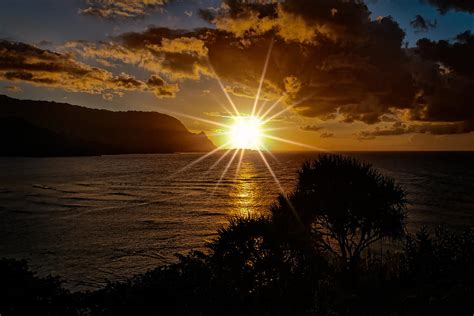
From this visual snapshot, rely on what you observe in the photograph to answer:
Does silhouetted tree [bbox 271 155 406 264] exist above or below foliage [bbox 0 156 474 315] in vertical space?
above

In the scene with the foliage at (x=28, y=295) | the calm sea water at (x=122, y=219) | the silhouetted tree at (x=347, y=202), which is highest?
the silhouetted tree at (x=347, y=202)

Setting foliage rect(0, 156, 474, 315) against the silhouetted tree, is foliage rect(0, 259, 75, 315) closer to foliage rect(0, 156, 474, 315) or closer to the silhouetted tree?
foliage rect(0, 156, 474, 315)

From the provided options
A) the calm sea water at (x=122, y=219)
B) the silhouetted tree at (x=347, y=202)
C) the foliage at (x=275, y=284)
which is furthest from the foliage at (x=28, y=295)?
the silhouetted tree at (x=347, y=202)

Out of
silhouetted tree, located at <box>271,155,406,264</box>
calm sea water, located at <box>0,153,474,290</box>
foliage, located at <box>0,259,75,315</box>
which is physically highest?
silhouetted tree, located at <box>271,155,406,264</box>

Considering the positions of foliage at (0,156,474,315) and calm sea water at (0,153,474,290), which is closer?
foliage at (0,156,474,315)

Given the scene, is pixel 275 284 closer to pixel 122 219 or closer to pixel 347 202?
pixel 347 202

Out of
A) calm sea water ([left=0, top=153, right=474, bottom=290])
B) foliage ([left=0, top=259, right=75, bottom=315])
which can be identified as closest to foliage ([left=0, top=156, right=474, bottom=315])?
foliage ([left=0, top=259, right=75, bottom=315])

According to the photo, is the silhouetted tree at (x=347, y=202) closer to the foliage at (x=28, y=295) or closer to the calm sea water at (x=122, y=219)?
the foliage at (x=28, y=295)

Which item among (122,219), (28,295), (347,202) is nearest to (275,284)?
(347,202)

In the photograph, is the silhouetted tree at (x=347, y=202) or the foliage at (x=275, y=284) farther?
the silhouetted tree at (x=347, y=202)

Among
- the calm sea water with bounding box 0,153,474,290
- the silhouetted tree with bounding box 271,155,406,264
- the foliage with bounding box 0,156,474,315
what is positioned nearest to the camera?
the foliage with bounding box 0,156,474,315

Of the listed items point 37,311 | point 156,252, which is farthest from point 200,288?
point 156,252

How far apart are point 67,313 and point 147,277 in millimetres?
3716

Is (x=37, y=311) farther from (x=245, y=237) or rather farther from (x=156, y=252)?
(x=156, y=252)
